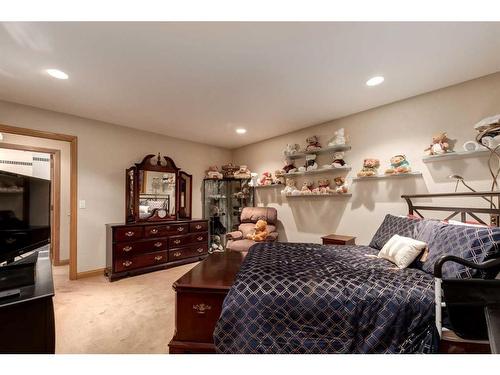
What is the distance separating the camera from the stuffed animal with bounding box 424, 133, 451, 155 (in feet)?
7.50

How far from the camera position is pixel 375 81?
225 cm

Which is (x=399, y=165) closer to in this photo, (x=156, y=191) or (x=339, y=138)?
(x=339, y=138)

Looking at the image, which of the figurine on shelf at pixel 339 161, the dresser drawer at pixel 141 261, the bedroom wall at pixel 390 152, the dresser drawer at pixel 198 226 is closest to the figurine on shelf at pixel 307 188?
the bedroom wall at pixel 390 152

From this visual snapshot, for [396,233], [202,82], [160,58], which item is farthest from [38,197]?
[396,233]

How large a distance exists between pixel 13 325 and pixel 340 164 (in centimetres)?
340

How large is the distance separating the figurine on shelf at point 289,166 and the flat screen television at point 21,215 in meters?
3.14

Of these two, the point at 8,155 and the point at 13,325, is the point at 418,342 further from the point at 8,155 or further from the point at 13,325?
the point at 8,155

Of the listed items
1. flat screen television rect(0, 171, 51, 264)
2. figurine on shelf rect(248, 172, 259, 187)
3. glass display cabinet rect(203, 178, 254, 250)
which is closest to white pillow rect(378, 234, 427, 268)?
flat screen television rect(0, 171, 51, 264)

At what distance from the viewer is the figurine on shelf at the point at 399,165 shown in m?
2.55

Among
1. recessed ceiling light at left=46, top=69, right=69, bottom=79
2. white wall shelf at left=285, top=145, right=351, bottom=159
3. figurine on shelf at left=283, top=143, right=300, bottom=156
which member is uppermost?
recessed ceiling light at left=46, top=69, right=69, bottom=79

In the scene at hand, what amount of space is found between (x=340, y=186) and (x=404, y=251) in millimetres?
1597

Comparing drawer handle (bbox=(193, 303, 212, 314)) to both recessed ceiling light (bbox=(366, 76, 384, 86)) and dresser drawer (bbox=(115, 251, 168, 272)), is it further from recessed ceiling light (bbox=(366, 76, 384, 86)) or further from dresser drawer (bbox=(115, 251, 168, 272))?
recessed ceiling light (bbox=(366, 76, 384, 86))

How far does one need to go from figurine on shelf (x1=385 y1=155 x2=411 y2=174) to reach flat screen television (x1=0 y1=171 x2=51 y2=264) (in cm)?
348

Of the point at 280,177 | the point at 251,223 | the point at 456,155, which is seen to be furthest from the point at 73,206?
the point at 456,155
